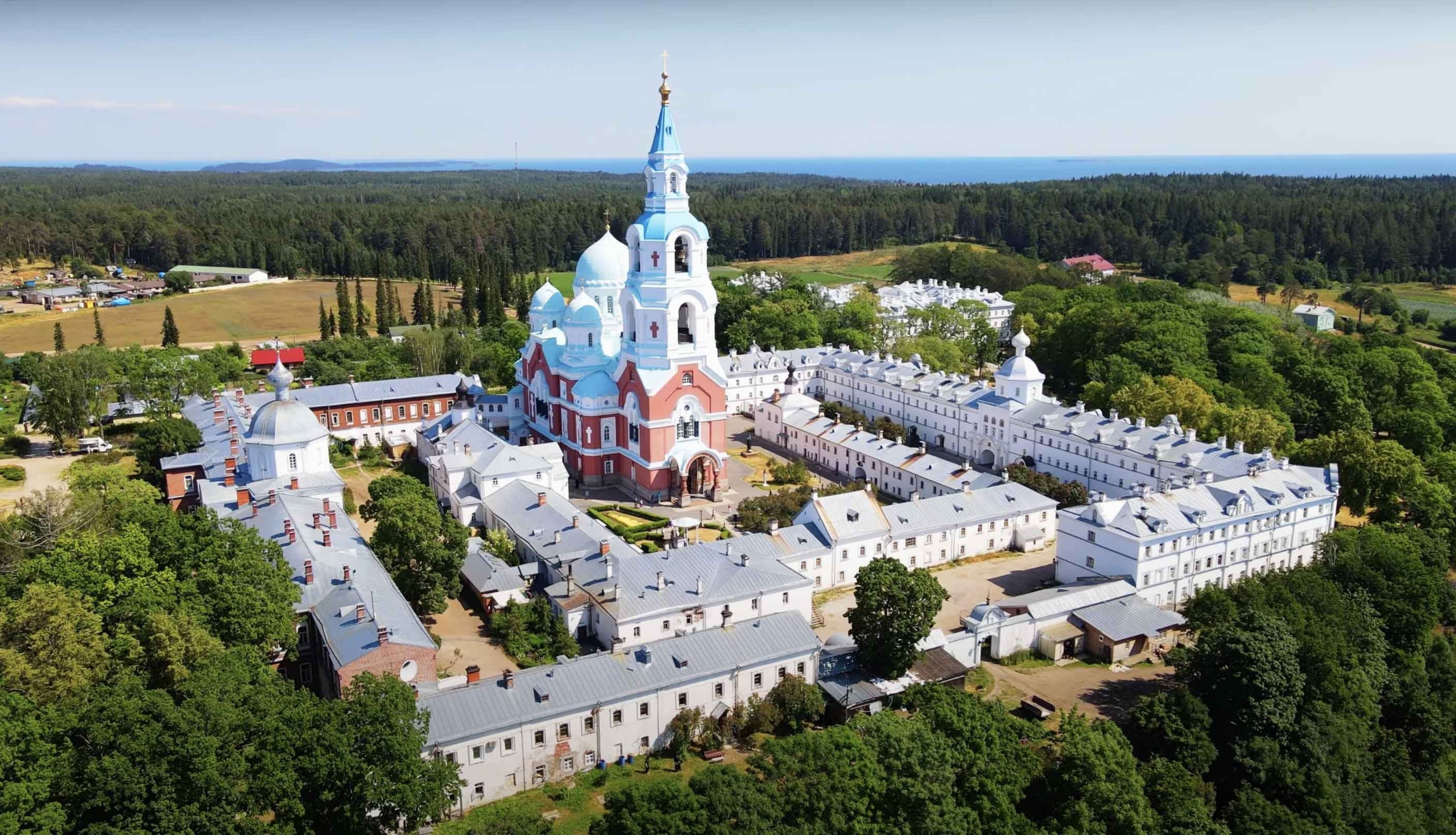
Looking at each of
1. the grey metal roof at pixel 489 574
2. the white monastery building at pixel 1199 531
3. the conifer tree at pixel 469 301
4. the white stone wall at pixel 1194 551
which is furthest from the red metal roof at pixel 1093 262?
the grey metal roof at pixel 489 574

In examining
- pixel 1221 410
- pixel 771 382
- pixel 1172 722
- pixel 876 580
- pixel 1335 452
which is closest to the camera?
pixel 1172 722

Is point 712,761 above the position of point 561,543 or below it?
below

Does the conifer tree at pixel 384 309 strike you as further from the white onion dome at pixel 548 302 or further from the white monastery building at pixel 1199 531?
the white monastery building at pixel 1199 531

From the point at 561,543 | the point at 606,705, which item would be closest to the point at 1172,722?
the point at 606,705

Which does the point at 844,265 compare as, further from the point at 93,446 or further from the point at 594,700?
the point at 594,700

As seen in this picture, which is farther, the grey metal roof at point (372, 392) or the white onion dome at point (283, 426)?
the grey metal roof at point (372, 392)

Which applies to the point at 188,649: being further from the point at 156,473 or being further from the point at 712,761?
the point at 156,473
